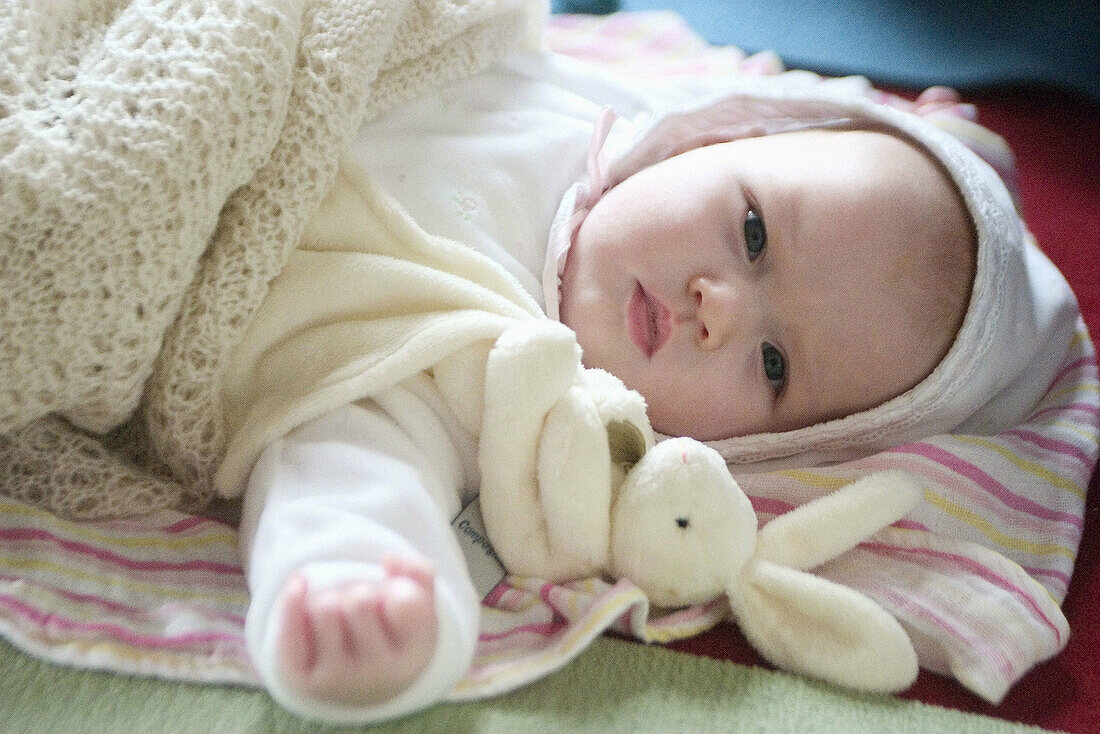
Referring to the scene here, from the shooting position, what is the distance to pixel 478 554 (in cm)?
83

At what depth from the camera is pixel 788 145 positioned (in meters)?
1.07

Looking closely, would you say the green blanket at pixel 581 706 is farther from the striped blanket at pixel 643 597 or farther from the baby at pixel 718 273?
the baby at pixel 718 273

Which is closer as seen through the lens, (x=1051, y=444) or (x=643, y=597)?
(x=643, y=597)

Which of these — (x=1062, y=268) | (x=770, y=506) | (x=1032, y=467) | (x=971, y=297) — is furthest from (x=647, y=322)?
(x=1062, y=268)

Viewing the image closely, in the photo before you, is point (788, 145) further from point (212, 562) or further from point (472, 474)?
point (212, 562)

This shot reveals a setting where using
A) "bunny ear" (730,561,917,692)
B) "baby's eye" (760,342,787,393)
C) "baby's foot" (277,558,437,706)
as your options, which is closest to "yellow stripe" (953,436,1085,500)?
"baby's eye" (760,342,787,393)

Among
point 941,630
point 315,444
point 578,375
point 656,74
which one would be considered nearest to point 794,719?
point 941,630

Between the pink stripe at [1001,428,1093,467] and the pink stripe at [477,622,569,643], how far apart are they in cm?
65

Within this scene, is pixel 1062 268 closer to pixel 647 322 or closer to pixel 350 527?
pixel 647 322

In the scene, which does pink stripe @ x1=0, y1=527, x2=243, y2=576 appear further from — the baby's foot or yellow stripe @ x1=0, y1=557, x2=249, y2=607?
the baby's foot

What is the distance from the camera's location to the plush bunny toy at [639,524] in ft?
2.48

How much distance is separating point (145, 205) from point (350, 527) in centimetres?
34

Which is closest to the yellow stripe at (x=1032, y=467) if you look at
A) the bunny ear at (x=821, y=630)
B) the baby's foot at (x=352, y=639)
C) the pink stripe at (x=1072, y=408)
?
the pink stripe at (x=1072, y=408)

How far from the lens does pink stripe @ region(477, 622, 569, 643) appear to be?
757 millimetres
